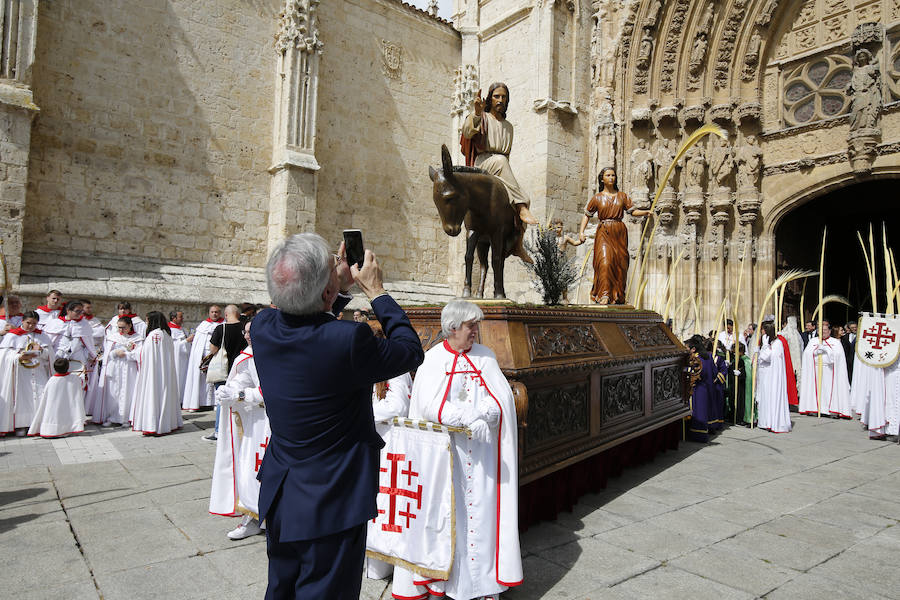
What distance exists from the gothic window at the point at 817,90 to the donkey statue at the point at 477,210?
36.0 feet

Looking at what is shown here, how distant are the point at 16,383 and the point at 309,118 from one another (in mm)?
8004

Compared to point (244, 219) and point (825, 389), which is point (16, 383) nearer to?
point (244, 219)

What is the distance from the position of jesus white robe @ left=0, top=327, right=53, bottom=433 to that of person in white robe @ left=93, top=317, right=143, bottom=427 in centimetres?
81

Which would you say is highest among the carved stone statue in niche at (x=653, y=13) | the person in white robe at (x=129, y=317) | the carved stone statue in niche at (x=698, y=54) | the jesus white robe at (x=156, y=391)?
the carved stone statue in niche at (x=653, y=13)

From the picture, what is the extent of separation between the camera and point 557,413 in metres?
4.22

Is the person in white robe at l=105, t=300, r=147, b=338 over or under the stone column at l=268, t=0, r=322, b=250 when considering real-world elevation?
under

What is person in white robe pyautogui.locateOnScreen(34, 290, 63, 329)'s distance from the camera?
311 inches

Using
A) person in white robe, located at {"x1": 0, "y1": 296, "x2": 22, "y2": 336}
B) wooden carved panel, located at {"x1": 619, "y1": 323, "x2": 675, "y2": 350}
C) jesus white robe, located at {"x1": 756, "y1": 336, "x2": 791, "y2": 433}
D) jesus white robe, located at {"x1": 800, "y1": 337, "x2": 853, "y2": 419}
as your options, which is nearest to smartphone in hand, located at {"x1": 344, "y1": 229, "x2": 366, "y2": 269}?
wooden carved panel, located at {"x1": 619, "y1": 323, "x2": 675, "y2": 350}

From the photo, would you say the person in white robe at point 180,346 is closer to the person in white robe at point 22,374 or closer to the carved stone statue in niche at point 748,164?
the person in white robe at point 22,374

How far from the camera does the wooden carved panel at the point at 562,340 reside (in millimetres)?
4184

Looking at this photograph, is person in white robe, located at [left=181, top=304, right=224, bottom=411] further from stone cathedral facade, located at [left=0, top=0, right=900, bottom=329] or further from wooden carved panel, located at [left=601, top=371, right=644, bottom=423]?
wooden carved panel, located at [left=601, top=371, right=644, bottom=423]

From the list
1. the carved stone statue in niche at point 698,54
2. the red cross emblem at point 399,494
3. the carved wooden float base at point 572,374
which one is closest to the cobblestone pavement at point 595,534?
the red cross emblem at point 399,494

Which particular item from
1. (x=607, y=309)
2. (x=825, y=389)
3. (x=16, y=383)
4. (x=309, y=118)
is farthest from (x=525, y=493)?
(x=309, y=118)

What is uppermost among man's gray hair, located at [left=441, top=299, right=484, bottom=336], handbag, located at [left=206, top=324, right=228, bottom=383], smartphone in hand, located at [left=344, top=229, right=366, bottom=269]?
smartphone in hand, located at [left=344, top=229, right=366, bottom=269]
